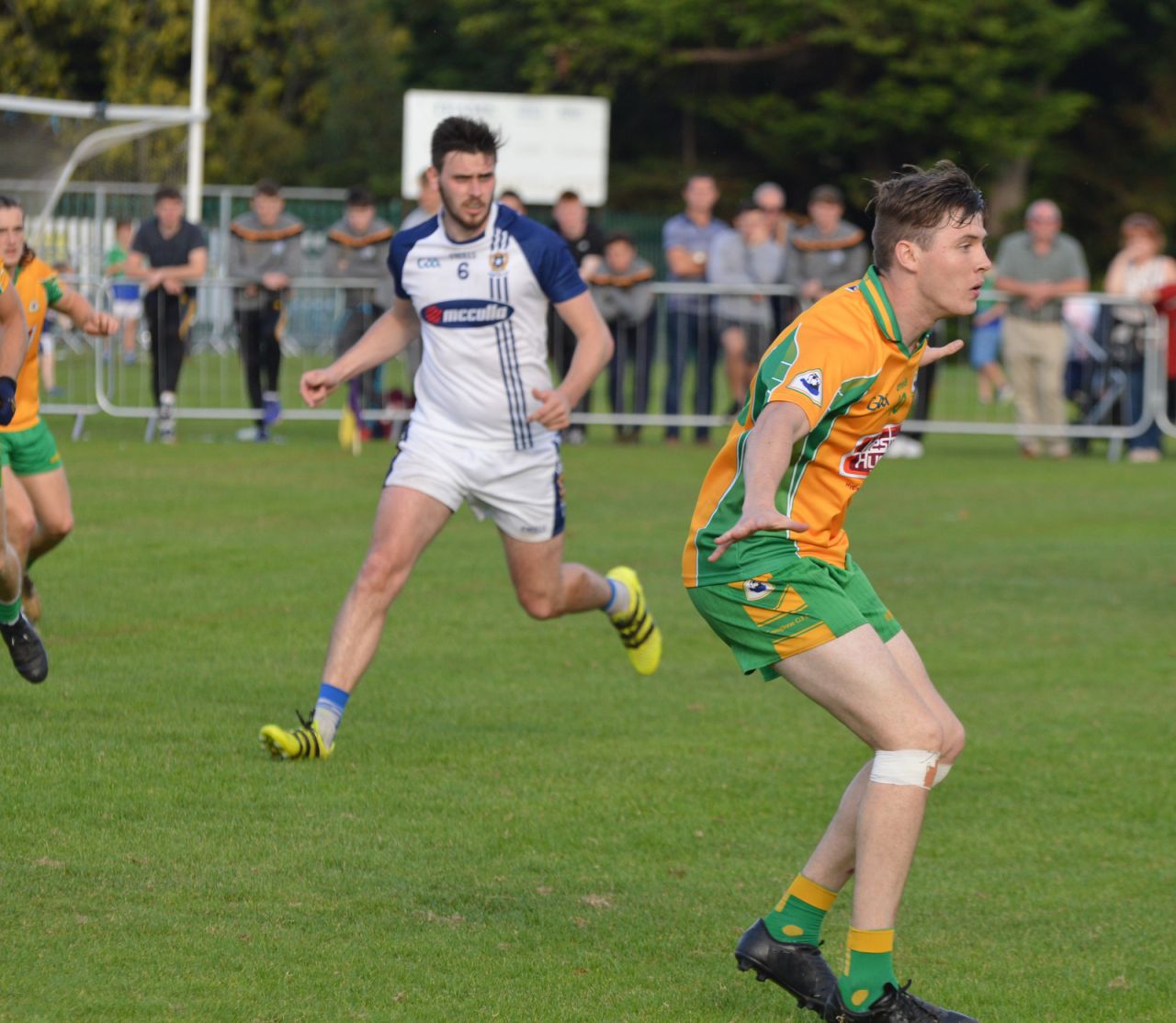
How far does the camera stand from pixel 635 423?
18953 millimetres

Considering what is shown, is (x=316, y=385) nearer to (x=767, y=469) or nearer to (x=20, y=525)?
(x=20, y=525)

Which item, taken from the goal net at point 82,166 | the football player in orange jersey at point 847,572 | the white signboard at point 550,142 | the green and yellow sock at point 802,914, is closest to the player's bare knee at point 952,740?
the football player in orange jersey at point 847,572

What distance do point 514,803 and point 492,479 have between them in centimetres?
144

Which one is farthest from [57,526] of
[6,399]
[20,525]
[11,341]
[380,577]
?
[380,577]

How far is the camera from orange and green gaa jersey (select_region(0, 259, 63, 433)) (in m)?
8.66

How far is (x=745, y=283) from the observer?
1884 centimetres

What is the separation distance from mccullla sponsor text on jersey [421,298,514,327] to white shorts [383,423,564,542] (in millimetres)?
436

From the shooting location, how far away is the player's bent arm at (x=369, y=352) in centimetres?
718

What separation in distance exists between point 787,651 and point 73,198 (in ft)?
97.2

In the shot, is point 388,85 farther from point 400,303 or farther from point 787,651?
point 787,651

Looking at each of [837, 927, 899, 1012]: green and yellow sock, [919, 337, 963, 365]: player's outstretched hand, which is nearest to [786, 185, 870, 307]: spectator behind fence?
[919, 337, 963, 365]: player's outstretched hand

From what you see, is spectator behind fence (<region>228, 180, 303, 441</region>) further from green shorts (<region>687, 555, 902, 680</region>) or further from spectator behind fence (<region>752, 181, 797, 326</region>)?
green shorts (<region>687, 555, 902, 680</region>)

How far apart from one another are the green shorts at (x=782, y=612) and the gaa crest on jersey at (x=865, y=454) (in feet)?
0.81

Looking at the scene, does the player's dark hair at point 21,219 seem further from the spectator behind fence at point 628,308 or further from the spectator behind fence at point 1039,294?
the spectator behind fence at point 1039,294
